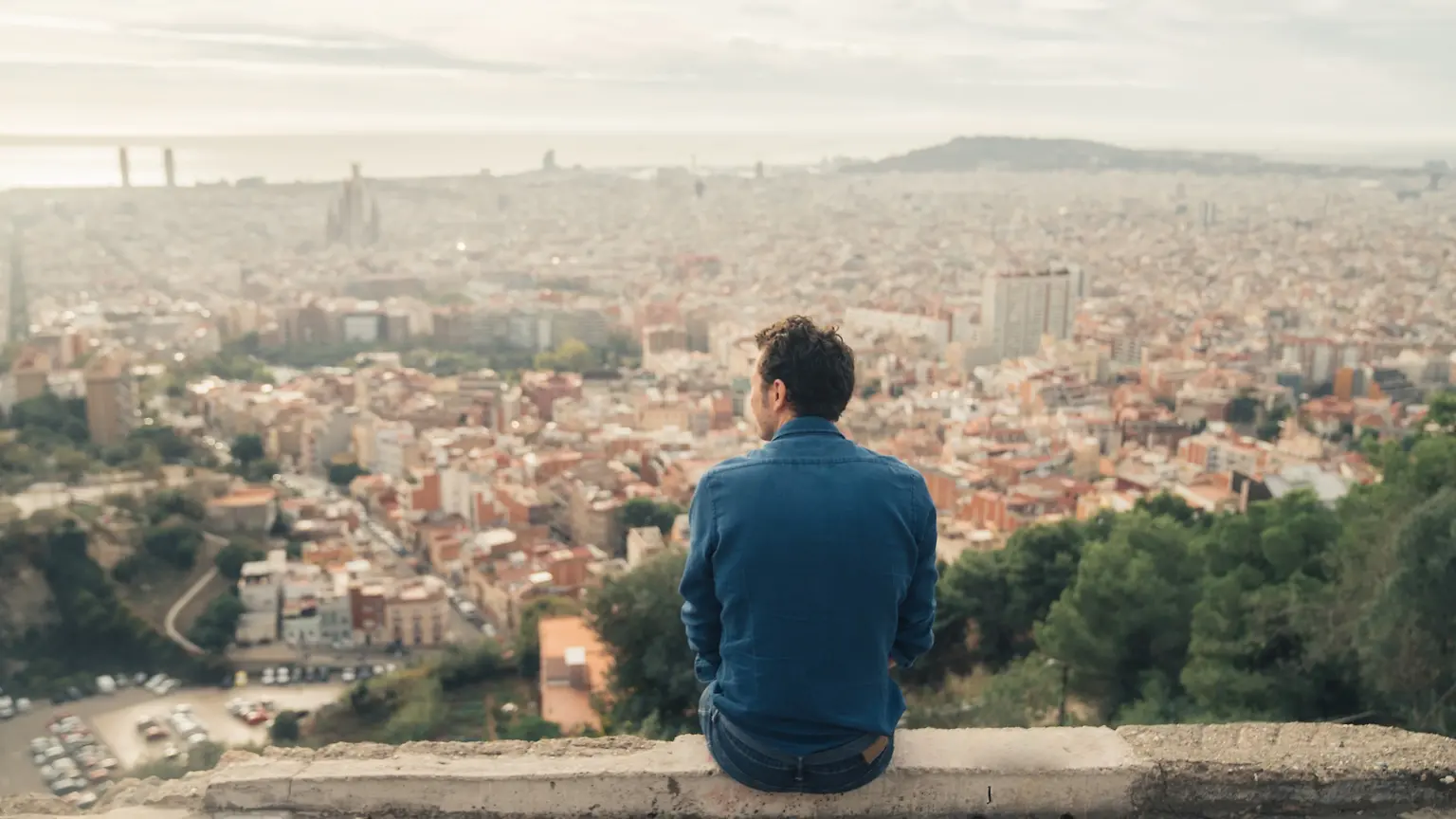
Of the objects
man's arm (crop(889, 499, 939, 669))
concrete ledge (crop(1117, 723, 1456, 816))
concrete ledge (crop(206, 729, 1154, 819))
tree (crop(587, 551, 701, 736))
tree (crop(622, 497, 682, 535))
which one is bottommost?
tree (crop(622, 497, 682, 535))

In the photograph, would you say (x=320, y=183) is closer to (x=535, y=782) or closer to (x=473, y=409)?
(x=473, y=409)

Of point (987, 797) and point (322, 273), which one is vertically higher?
point (987, 797)

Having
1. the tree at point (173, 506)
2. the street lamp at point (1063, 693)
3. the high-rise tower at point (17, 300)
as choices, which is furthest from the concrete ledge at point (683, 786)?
the high-rise tower at point (17, 300)

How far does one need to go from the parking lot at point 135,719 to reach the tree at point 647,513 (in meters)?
3.72

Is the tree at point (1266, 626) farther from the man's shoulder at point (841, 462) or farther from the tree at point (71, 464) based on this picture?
the tree at point (71, 464)

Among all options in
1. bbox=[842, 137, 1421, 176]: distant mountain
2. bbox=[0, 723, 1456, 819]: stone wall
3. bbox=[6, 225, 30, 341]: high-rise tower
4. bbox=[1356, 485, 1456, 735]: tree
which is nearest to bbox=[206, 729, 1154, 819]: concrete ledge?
bbox=[0, 723, 1456, 819]: stone wall

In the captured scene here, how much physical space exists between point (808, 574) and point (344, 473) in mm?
16615

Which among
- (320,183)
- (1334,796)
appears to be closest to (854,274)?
(320,183)

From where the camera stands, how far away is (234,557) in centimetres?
1252

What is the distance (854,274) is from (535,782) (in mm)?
30668

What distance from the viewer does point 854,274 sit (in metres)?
31.5

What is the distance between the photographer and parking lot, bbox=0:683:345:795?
8266 millimetres

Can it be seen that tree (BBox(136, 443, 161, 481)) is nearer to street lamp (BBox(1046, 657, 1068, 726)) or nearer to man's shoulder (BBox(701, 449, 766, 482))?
street lamp (BBox(1046, 657, 1068, 726))

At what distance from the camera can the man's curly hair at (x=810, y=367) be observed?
1.16m
